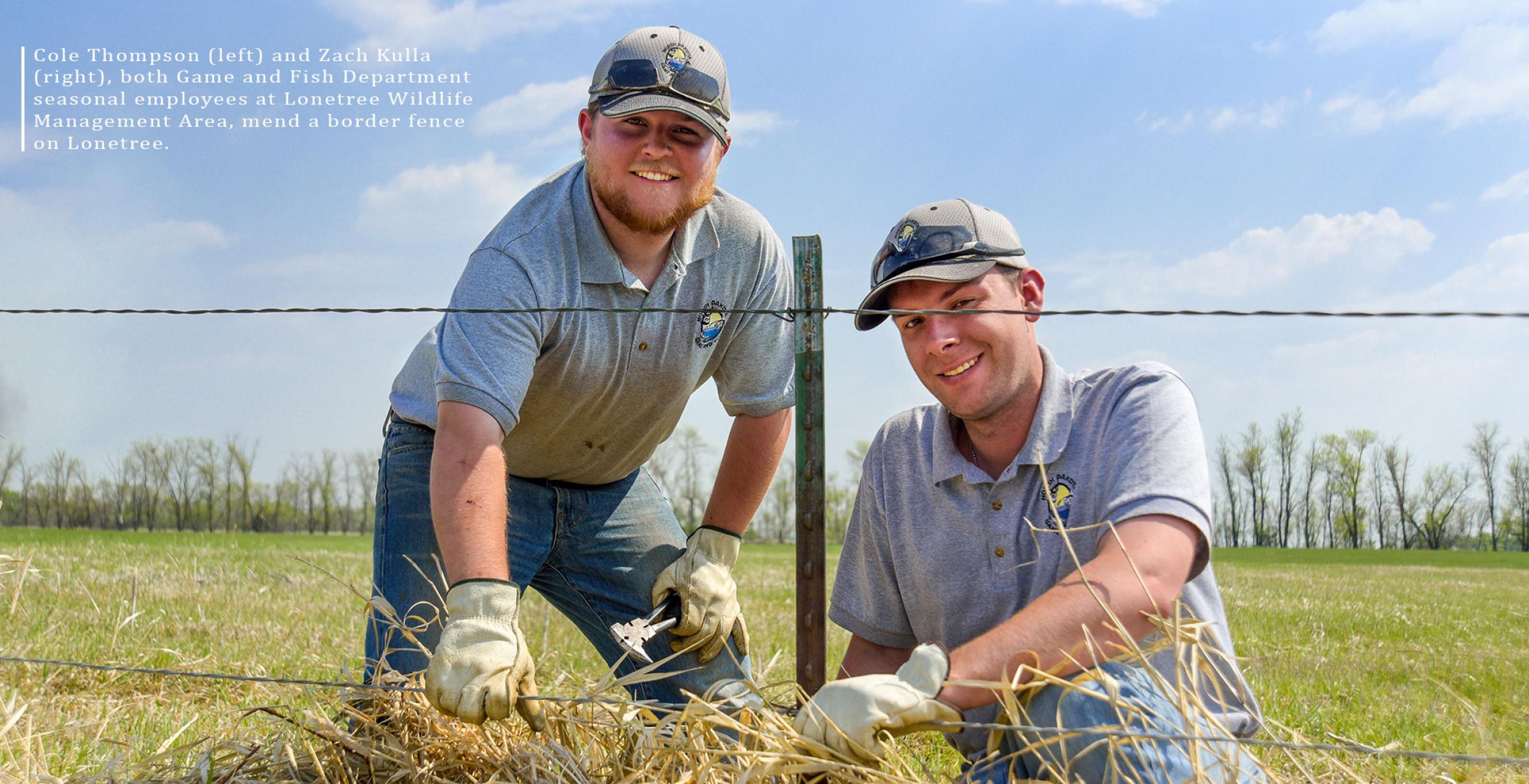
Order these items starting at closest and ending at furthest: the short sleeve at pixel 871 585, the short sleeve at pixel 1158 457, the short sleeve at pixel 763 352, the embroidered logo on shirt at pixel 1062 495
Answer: the short sleeve at pixel 1158 457 → the embroidered logo on shirt at pixel 1062 495 → the short sleeve at pixel 871 585 → the short sleeve at pixel 763 352

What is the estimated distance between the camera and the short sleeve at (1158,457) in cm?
225

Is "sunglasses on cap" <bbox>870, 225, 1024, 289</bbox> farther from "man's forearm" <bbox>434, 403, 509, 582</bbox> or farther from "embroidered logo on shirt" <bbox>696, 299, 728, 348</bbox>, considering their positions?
"man's forearm" <bbox>434, 403, 509, 582</bbox>

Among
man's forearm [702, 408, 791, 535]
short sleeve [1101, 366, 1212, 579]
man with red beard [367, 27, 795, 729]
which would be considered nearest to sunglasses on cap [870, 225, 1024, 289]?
short sleeve [1101, 366, 1212, 579]

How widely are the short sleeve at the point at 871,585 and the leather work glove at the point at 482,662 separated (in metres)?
0.79

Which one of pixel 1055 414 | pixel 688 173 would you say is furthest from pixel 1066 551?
pixel 688 173

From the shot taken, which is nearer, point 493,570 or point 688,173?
point 493,570

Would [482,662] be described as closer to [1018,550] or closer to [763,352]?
[1018,550]

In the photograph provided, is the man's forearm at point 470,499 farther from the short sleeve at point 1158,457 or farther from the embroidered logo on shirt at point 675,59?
the short sleeve at point 1158,457

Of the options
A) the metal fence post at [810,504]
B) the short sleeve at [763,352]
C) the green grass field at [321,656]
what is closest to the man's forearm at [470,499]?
the green grass field at [321,656]

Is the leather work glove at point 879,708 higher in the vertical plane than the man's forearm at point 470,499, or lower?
lower

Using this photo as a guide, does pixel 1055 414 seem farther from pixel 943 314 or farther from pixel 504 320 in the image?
pixel 504 320

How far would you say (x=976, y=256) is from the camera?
8.63 feet

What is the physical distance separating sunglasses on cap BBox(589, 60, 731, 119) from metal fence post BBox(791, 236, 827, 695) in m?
0.82

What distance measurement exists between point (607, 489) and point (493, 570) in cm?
111
